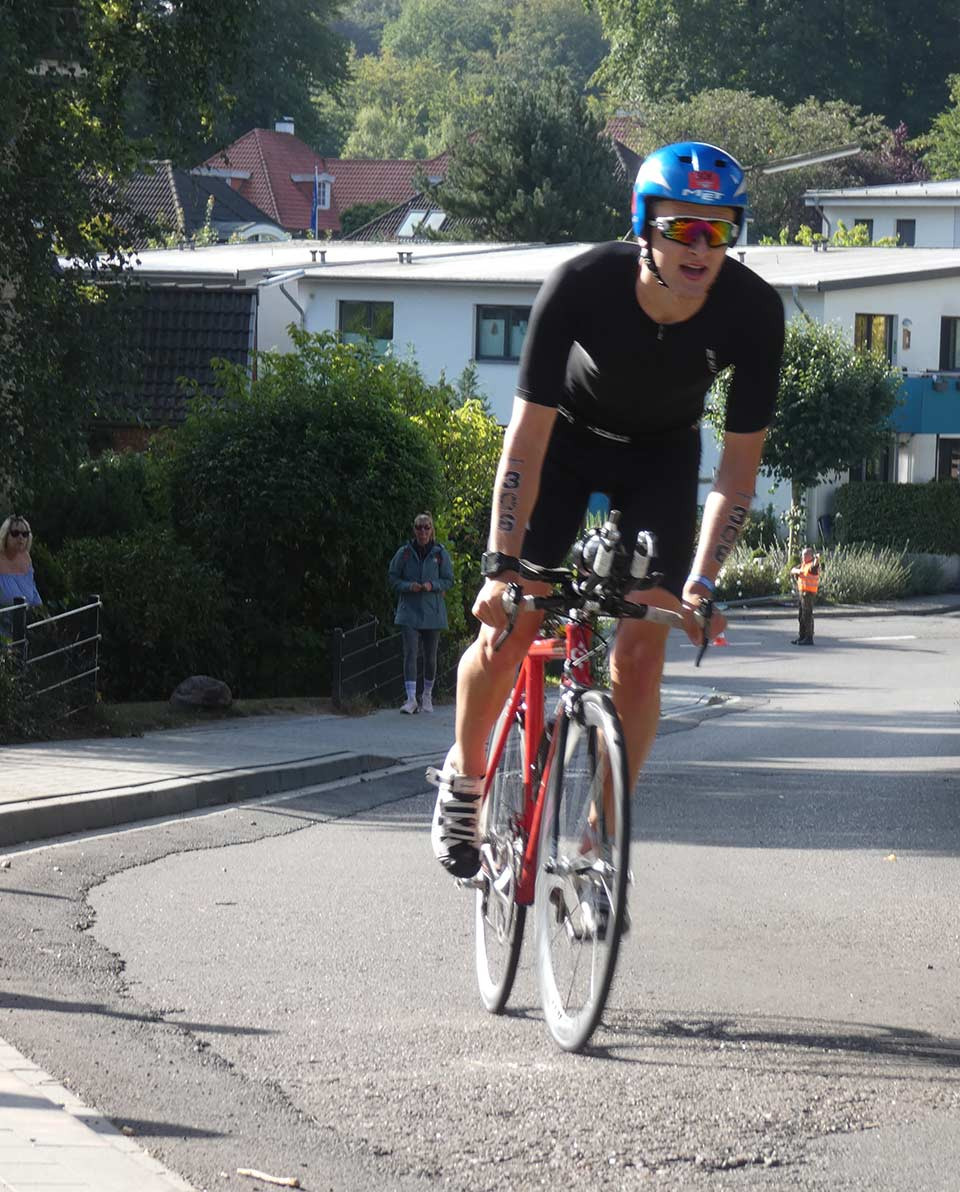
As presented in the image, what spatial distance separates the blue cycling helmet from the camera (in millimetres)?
4934

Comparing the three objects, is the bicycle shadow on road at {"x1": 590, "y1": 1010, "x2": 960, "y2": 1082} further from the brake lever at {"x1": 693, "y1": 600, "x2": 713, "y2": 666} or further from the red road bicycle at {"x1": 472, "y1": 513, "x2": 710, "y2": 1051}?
the brake lever at {"x1": 693, "y1": 600, "x2": 713, "y2": 666}

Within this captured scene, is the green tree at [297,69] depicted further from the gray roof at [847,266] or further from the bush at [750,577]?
the bush at [750,577]

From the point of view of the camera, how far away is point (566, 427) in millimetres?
5508

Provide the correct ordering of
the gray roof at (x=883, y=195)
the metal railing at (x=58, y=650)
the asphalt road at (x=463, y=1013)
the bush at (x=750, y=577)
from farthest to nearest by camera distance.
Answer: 1. the gray roof at (x=883, y=195)
2. the bush at (x=750, y=577)
3. the metal railing at (x=58, y=650)
4. the asphalt road at (x=463, y=1013)

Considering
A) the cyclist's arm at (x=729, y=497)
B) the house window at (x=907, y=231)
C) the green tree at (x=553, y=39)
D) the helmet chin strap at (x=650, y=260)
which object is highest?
the green tree at (x=553, y=39)

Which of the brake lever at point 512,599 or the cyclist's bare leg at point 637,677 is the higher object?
the brake lever at point 512,599

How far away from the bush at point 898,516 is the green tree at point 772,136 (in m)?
31.3

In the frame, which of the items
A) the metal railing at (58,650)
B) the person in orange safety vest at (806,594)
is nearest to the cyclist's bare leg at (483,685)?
the metal railing at (58,650)

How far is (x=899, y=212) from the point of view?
240 feet

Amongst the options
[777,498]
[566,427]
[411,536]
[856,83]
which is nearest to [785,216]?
[856,83]

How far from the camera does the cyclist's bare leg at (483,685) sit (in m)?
5.45

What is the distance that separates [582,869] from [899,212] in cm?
7136

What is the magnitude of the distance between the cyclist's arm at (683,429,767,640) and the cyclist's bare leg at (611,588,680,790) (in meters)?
0.23

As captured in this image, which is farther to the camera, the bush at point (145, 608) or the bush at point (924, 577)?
the bush at point (924, 577)
